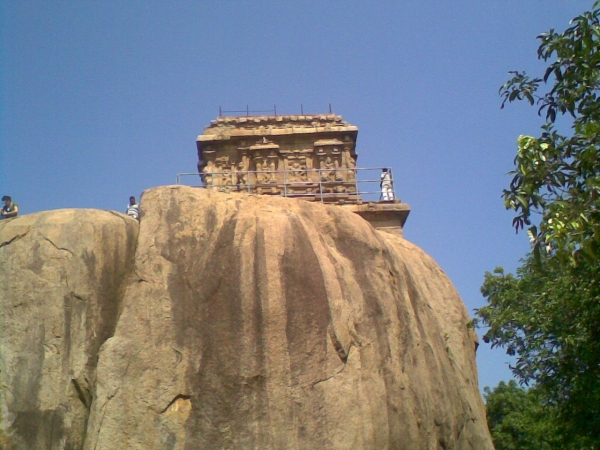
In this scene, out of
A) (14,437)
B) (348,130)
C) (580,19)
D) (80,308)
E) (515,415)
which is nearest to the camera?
(580,19)

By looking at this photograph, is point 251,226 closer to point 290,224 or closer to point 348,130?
point 290,224

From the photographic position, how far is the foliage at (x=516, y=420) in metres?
17.0

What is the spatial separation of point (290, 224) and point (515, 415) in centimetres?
2181

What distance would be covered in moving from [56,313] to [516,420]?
20864 mm

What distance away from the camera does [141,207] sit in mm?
9961

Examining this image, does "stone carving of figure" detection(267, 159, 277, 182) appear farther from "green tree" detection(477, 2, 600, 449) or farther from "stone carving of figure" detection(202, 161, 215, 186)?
"green tree" detection(477, 2, 600, 449)

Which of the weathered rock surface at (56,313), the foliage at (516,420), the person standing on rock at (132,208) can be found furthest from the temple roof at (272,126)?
the weathered rock surface at (56,313)

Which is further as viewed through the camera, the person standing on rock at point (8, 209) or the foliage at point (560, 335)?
the person standing on rock at point (8, 209)

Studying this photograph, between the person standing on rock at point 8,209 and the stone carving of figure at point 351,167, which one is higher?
the stone carving of figure at point 351,167

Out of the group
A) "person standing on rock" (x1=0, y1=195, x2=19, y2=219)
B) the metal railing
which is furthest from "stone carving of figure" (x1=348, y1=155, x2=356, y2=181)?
"person standing on rock" (x1=0, y1=195, x2=19, y2=219)

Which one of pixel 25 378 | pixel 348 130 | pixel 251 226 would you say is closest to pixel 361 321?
pixel 251 226

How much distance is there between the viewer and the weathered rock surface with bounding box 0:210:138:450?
28.0 feet

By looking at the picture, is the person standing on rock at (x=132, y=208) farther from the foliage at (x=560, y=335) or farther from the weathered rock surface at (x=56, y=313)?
the foliage at (x=560, y=335)

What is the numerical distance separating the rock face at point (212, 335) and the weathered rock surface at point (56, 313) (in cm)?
2
